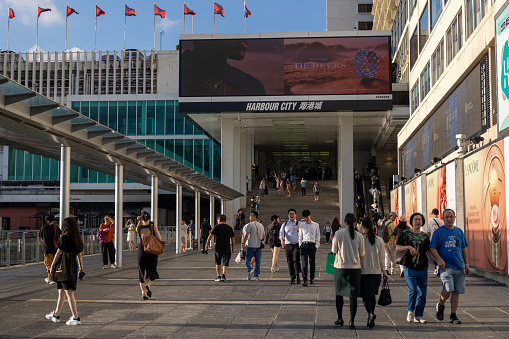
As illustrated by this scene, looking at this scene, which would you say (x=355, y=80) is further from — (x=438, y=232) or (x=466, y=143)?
(x=438, y=232)

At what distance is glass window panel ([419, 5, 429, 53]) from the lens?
2966 cm

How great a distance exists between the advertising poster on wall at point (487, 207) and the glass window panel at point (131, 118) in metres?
43.2

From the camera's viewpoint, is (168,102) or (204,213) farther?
(204,213)

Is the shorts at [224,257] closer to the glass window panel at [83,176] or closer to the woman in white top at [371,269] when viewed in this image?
the woman in white top at [371,269]

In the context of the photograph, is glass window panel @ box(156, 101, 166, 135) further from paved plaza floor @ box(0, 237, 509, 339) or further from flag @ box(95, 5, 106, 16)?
paved plaza floor @ box(0, 237, 509, 339)

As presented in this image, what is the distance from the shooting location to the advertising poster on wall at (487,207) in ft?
42.9

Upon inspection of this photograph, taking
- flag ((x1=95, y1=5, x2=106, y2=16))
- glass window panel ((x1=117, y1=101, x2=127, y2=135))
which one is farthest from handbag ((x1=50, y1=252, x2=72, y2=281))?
flag ((x1=95, y1=5, x2=106, y2=16))

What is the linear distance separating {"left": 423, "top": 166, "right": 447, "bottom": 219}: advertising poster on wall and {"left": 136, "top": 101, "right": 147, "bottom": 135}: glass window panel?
121 ft

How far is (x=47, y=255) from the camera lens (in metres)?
12.5

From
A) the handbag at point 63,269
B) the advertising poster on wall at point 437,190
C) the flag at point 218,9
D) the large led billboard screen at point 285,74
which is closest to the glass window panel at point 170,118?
the flag at point 218,9

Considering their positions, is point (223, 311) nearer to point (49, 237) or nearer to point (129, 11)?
point (49, 237)

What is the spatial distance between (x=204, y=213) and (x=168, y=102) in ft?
48.5

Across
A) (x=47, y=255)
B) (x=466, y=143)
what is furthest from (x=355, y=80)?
(x=47, y=255)

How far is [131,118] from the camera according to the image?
2226 inches
